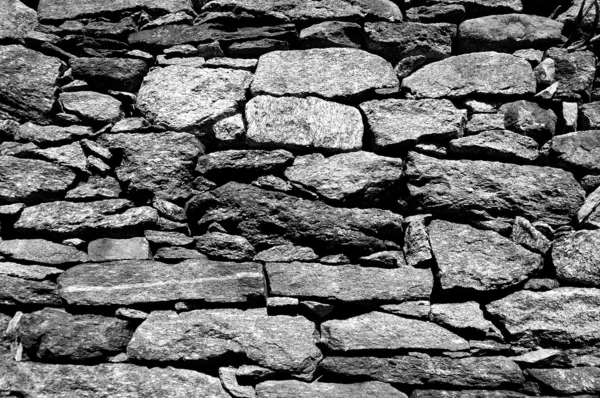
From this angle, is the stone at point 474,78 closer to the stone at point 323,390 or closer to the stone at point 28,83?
the stone at point 323,390

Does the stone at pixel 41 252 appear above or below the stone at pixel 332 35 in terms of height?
below

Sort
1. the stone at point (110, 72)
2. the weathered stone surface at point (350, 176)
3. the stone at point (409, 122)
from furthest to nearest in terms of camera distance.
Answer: the stone at point (110, 72) → the stone at point (409, 122) → the weathered stone surface at point (350, 176)

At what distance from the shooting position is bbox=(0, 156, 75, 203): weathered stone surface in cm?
324

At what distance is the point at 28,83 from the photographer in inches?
138

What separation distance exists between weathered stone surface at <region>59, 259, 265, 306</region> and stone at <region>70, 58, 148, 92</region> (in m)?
1.14

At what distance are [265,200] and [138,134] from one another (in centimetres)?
84

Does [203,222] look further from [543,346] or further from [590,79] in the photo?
[590,79]

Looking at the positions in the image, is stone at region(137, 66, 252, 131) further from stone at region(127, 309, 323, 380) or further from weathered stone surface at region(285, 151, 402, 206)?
stone at region(127, 309, 323, 380)

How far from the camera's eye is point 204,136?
3.41 m

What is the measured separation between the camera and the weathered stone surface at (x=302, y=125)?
330cm

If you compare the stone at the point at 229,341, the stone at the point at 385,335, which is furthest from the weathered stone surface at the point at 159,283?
the stone at the point at 385,335

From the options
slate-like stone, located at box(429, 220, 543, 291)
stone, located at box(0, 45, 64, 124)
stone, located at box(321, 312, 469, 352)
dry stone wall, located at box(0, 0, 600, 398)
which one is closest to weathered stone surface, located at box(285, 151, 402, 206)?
dry stone wall, located at box(0, 0, 600, 398)

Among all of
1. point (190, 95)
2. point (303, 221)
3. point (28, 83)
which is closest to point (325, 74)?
point (190, 95)

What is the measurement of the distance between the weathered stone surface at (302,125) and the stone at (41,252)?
110 cm
